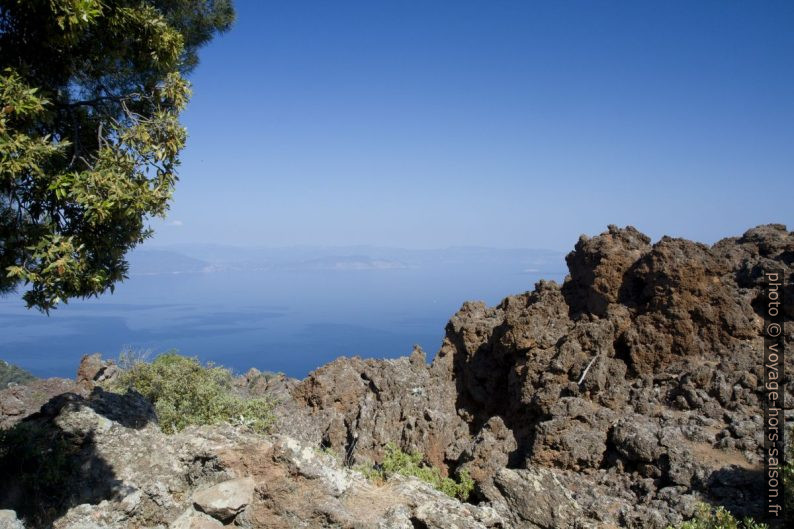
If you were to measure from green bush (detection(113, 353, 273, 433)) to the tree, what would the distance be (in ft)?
25.5

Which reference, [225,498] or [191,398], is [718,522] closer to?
[225,498]

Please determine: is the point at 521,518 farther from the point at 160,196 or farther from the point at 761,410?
the point at 160,196

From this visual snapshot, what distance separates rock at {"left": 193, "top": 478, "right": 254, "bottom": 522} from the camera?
22.5 feet

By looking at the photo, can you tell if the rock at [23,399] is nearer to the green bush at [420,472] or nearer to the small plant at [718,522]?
the green bush at [420,472]

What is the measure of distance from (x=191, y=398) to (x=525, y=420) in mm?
9764

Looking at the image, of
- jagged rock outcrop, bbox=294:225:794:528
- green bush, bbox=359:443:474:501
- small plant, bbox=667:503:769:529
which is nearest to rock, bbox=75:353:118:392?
jagged rock outcrop, bbox=294:225:794:528

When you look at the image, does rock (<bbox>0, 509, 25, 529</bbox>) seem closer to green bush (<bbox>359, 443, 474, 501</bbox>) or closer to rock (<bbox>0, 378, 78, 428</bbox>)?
green bush (<bbox>359, 443, 474, 501</bbox>)

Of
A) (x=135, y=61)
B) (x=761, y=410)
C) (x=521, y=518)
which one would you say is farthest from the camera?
(x=761, y=410)

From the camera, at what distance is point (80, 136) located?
6.53m

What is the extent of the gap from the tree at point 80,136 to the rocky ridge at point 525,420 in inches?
127

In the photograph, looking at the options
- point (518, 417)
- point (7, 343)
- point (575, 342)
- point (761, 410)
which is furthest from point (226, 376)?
point (7, 343)

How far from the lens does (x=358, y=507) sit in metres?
7.39

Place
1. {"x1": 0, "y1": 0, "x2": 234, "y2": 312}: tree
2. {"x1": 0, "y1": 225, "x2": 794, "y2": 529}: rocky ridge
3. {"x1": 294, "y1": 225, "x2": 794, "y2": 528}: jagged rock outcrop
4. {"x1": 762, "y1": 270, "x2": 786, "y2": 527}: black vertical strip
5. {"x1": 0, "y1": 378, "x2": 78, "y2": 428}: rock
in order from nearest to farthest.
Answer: {"x1": 0, "y1": 0, "x2": 234, "y2": 312}: tree, {"x1": 0, "y1": 225, "x2": 794, "y2": 529}: rocky ridge, {"x1": 762, "y1": 270, "x2": 786, "y2": 527}: black vertical strip, {"x1": 294, "y1": 225, "x2": 794, "y2": 528}: jagged rock outcrop, {"x1": 0, "y1": 378, "x2": 78, "y2": 428}: rock

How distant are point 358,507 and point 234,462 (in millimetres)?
1990
